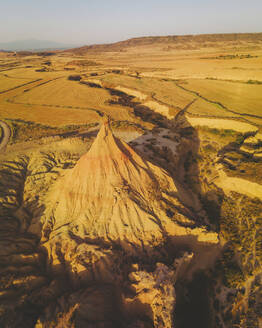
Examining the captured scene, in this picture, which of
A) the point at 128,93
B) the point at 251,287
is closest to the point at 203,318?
the point at 251,287

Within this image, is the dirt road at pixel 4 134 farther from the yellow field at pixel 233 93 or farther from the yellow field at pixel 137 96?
the yellow field at pixel 233 93

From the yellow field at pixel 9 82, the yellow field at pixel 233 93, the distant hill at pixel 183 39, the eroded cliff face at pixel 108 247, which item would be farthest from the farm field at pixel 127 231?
the distant hill at pixel 183 39

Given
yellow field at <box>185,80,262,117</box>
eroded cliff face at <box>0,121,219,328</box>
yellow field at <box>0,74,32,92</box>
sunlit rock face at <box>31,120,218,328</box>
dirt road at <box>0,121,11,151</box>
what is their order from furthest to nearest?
yellow field at <box>0,74,32,92</box>
yellow field at <box>185,80,262,117</box>
dirt road at <box>0,121,11,151</box>
sunlit rock face at <box>31,120,218,328</box>
eroded cliff face at <box>0,121,219,328</box>

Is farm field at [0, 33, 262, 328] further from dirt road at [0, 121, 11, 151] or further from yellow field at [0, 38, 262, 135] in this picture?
yellow field at [0, 38, 262, 135]

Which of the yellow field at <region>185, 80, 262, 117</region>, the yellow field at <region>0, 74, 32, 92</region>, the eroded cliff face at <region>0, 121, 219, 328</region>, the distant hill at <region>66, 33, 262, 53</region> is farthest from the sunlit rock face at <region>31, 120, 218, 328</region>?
the distant hill at <region>66, 33, 262, 53</region>

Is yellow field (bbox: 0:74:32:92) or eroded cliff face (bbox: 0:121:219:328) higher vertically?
yellow field (bbox: 0:74:32:92)

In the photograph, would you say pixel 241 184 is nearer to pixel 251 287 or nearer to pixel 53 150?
pixel 251 287

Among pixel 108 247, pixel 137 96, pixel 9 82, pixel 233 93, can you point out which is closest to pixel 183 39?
pixel 233 93

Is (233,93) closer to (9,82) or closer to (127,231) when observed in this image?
(127,231)
